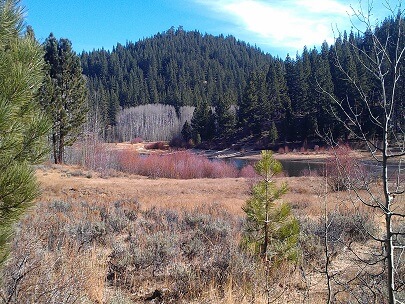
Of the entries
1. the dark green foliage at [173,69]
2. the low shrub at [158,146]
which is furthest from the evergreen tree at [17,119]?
the dark green foliage at [173,69]

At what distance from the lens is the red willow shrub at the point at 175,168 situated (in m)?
36.7

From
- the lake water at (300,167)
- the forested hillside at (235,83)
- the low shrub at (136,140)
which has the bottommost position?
the lake water at (300,167)

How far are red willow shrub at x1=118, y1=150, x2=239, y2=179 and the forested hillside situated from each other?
34.6 feet

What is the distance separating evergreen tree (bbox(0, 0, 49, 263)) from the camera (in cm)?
269

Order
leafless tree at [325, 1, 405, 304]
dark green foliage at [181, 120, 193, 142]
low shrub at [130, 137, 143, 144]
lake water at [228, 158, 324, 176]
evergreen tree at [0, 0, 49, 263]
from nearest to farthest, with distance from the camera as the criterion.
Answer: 1. leafless tree at [325, 1, 405, 304]
2. evergreen tree at [0, 0, 49, 263]
3. lake water at [228, 158, 324, 176]
4. dark green foliage at [181, 120, 193, 142]
5. low shrub at [130, 137, 143, 144]

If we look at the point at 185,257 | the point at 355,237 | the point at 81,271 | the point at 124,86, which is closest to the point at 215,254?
the point at 185,257

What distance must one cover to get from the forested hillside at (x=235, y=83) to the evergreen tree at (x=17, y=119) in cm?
235

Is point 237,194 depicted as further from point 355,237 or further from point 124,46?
point 124,46

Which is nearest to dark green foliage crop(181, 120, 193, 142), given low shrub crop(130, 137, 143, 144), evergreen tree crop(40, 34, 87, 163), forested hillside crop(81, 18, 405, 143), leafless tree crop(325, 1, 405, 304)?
forested hillside crop(81, 18, 405, 143)

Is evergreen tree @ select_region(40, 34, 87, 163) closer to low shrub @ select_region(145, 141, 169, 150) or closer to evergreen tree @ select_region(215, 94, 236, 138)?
evergreen tree @ select_region(215, 94, 236, 138)

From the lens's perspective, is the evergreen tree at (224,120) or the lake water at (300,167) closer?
the lake water at (300,167)

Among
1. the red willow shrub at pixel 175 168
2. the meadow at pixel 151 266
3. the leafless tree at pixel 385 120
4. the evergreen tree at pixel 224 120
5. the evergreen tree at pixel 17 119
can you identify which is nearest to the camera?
the leafless tree at pixel 385 120

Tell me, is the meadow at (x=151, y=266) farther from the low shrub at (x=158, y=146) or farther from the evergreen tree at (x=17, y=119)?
the low shrub at (x=158, y=146)

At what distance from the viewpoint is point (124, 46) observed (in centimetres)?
17600
